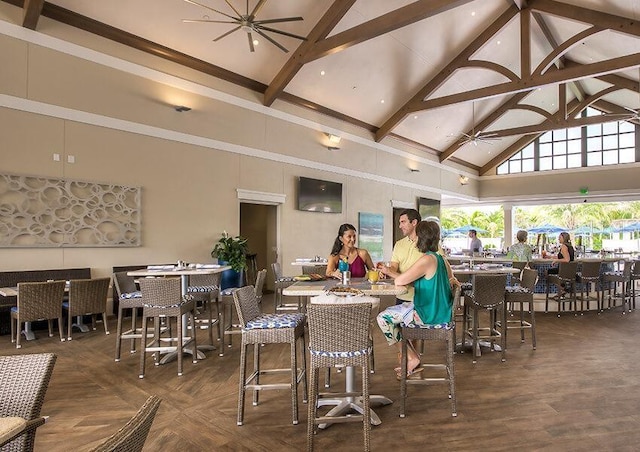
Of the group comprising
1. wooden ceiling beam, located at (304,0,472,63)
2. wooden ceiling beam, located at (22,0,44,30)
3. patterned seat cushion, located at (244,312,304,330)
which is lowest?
patterned seat cushion, located at (244,312,304,330)

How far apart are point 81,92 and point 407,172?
9.18 meters

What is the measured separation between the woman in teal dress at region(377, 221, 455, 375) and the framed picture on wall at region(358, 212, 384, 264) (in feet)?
26.1

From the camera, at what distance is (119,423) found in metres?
2.91

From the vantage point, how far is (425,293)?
3137 mm

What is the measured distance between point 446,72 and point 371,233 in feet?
14.3

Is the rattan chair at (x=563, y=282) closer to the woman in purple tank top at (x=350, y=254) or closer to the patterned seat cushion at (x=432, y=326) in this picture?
the woman in purple tank top at (x=350, y=254)

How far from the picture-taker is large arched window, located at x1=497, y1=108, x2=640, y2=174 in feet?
46.3

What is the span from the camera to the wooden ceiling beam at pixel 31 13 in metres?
5.34

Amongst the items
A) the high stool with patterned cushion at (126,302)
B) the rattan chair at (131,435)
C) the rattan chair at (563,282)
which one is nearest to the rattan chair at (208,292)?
the high stool with patterned cushion at (126,302)

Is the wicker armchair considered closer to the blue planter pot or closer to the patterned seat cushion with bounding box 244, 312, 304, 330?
the patterned seat cushion with bounding box 244, 312, 304, 330

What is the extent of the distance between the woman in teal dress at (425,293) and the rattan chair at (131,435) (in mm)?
2141

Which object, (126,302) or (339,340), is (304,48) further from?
(339,340)

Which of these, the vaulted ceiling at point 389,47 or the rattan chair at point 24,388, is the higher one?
the vaulted ceiling at point 389,47

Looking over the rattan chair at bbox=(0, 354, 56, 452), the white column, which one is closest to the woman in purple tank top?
the rattan chair at bbox=(0, 354, 56, 452)
